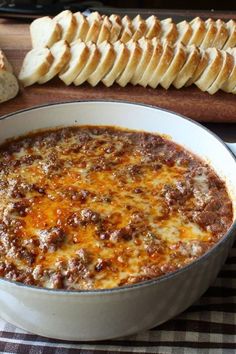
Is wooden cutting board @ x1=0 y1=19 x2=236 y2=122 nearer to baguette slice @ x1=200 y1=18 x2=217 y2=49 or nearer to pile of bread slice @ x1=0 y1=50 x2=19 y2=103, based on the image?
pile of bread slice @ x1=0 y1=50 x2=19 y2=103

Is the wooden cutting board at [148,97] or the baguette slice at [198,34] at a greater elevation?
the baguette slice at [198,34]

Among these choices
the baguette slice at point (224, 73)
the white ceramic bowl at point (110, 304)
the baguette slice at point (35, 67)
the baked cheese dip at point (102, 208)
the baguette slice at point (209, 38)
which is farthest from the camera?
the baguette slice at point (209, 38)

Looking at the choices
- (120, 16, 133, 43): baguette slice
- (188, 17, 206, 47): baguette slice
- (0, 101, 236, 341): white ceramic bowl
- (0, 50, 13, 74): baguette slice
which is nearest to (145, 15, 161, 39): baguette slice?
(120, 16, 133, 43): baguette slice

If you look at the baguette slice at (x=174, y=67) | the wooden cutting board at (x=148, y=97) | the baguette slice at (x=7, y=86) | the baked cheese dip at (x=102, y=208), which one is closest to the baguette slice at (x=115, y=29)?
the wooden cutting board at (x=148, y=97)

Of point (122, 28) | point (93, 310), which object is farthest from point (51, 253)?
point (122, 28)

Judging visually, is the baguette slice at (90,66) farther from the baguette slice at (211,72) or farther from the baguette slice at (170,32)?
the baguette slice at (211,72)

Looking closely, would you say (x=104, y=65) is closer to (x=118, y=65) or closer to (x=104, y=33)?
(x=118, y=65)

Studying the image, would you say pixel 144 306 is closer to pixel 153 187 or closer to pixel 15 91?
pixel 153 187
